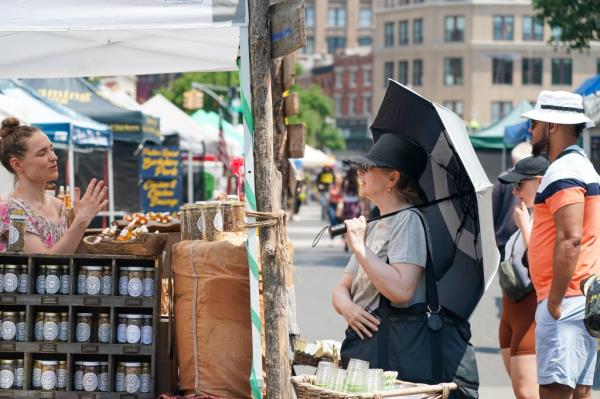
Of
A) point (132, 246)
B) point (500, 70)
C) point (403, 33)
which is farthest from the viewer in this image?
point (403, 33)

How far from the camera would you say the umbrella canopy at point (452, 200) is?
559 cm

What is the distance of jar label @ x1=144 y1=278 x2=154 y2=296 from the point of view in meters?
6.21

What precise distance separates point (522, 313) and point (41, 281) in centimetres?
295

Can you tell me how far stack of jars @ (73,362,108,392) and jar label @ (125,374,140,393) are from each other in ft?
0.42

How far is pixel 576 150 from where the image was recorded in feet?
20.3

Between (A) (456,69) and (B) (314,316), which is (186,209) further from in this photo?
(A) (456,69)

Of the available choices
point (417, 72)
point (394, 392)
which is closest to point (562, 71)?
point (417, 72)

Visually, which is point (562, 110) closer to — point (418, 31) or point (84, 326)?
point (84, 326)

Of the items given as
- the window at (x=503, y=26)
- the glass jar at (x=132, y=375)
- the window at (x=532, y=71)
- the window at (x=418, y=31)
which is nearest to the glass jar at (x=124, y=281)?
the glass jar at (x=132, y=375)

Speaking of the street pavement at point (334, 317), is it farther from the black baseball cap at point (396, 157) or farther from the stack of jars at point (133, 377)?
the black baseball cap at point (396, 157)

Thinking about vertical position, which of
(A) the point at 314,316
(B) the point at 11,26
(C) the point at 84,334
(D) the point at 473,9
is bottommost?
(A) the point at 314,316

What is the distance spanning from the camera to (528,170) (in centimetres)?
762

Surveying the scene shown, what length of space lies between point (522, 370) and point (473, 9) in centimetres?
11817

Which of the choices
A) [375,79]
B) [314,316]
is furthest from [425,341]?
[375,79]
